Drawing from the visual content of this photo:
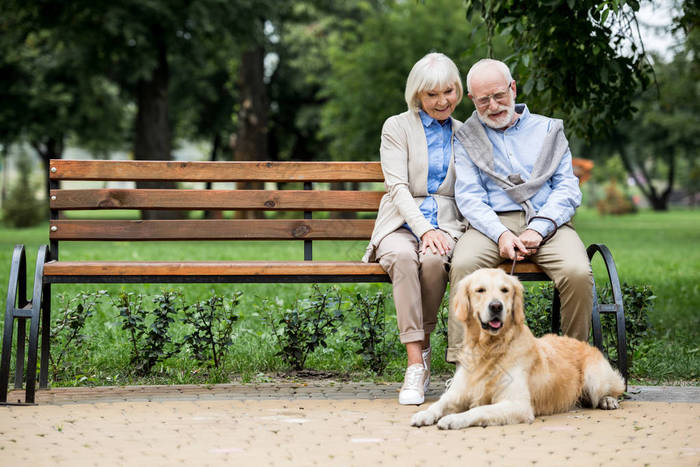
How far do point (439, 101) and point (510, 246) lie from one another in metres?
0.98

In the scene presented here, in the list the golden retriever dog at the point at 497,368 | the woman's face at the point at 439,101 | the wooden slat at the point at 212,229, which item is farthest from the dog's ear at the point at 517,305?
the wooden slat at the point at 212,229

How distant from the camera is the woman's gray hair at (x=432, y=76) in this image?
5.00 m

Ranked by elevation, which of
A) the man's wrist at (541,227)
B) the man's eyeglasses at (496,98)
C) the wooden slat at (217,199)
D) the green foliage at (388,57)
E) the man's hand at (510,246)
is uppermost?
the green foliage at (388,57)

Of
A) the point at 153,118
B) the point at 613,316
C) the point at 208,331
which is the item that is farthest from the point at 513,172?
the point at 153,118

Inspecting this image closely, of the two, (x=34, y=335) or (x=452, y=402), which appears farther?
(x=34, y=335)

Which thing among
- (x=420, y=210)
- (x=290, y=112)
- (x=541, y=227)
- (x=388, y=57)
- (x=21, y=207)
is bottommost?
(x=541, y=227)

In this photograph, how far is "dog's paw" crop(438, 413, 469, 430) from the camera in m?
4.04

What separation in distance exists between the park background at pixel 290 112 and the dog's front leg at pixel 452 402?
1.33 metres

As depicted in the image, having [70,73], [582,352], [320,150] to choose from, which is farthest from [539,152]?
→ [320,150]

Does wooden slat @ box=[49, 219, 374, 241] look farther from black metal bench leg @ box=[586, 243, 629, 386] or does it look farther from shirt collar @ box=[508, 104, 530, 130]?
black metal bench leg @ box=[586, 243, 629, 386]

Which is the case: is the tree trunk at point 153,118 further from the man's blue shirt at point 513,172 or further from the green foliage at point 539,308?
the man's blue shirt at point 513,172

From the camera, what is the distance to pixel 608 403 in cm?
454

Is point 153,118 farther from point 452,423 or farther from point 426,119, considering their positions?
point 452,423

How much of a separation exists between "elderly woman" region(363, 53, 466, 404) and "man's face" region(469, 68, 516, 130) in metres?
0.17
